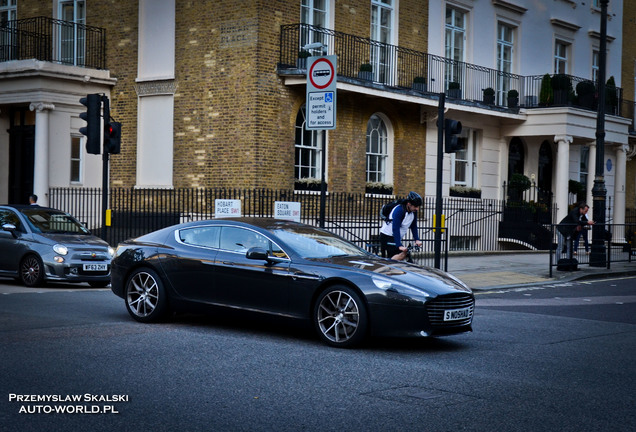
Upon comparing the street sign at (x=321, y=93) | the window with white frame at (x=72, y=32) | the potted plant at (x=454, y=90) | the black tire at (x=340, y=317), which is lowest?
the black tire at (x=340, y=317)

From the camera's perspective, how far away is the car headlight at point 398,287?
8383mm

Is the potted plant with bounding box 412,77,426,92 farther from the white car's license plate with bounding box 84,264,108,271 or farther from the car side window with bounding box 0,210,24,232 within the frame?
the car side window with bounding box 0,210,24,232

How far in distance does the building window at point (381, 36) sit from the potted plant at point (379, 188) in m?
2.97

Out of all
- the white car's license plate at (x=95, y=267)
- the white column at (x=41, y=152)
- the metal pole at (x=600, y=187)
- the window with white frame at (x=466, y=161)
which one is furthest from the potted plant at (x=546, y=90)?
the white car's license plate at (x=95, y=267)

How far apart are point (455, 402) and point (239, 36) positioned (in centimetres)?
1641

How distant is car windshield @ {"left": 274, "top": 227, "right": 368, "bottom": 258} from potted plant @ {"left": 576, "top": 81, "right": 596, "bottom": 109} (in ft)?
68.0

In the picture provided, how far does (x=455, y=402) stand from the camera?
249 inches

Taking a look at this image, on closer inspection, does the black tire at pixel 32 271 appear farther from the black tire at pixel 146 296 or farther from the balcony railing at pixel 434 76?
the balcony railing at pixel 434 76

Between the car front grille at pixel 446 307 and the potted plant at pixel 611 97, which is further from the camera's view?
the potted plant at pixel 611 97

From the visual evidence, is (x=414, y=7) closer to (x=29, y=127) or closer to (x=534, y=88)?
(x=534, y=88)

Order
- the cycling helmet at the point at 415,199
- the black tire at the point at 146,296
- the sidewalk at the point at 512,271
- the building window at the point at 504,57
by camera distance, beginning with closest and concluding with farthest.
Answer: the black tire at the point at 146,296
the cycling helmet at the point at 415,199
the sidewalk at the point at 512,271
the building window at the point at 504,57

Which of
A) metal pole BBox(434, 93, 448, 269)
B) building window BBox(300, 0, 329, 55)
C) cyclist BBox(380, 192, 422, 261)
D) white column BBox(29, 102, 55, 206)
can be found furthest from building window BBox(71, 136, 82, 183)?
cyclist BBox(380, 192, 422, 261)

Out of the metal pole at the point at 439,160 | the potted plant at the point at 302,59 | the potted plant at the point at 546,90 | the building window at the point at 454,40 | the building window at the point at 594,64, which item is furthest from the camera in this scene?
the building window at the point at 594,64

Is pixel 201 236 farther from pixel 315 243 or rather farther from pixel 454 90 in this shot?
pixel 454 90
